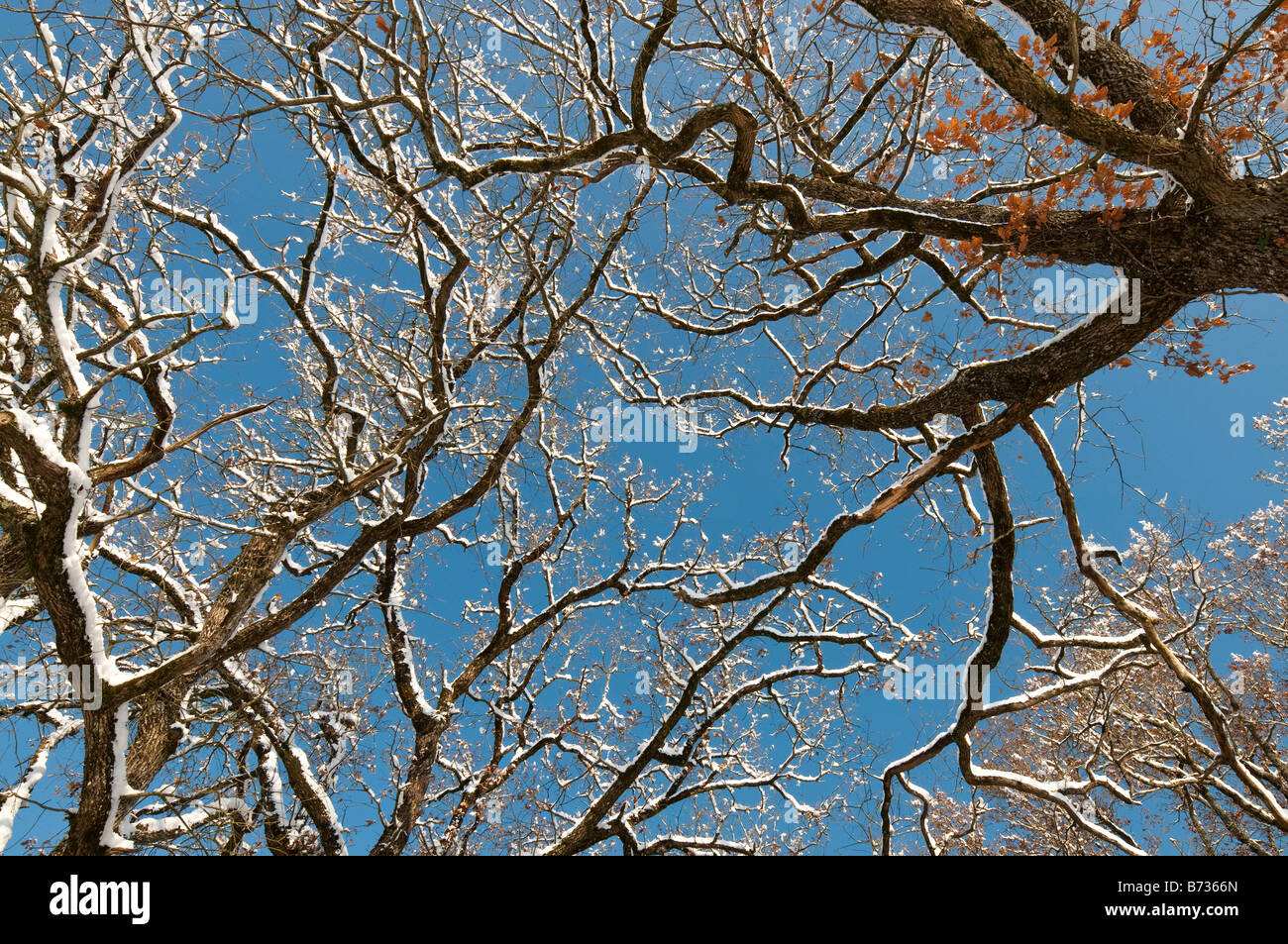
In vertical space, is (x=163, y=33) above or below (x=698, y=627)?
above

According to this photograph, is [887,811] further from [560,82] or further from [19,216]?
[19,216]

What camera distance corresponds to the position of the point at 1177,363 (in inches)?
167

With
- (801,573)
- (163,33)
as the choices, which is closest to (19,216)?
(163,33)

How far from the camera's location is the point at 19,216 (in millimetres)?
4215

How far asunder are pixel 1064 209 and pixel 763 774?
781 centimetres

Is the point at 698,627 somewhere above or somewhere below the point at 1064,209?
below
